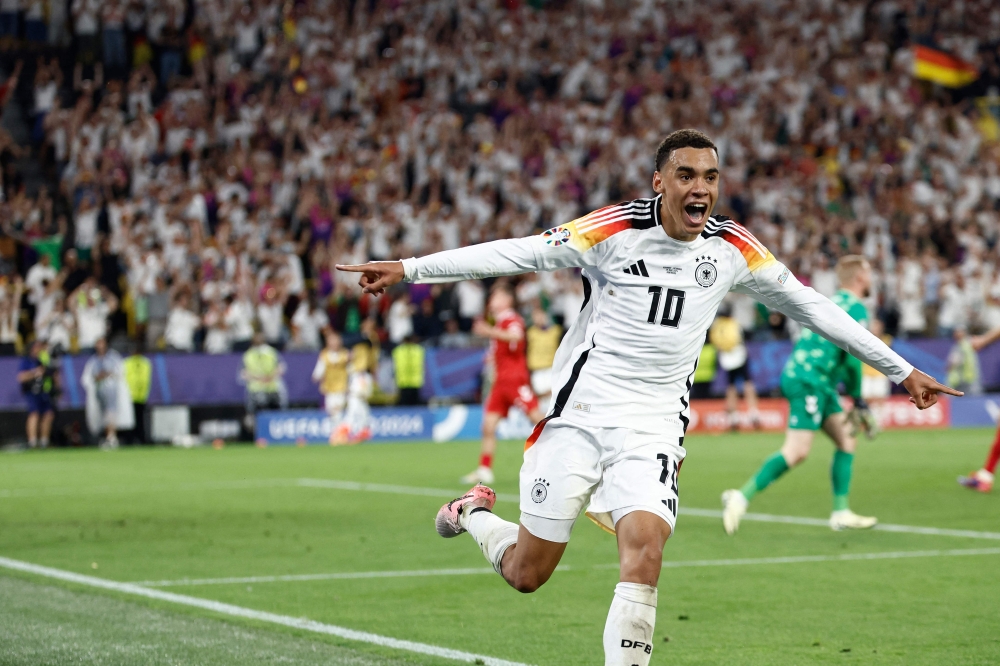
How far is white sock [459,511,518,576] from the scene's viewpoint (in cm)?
639

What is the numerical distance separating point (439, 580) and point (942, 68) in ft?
103

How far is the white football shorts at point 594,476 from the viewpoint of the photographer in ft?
18.9

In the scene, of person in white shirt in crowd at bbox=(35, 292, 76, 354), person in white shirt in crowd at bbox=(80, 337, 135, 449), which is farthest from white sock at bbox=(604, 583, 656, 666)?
person in white shirt in crowd at bbox=(35, 292, 76, 354)

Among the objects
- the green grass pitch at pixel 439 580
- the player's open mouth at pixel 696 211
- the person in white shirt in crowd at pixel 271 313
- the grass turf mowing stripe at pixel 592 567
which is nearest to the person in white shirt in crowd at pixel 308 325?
the person in white shirt in crowd at pixel 271 313

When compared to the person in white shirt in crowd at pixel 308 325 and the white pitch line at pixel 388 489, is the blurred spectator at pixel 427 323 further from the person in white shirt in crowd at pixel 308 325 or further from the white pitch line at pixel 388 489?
the white pitch line at pixel 388 489

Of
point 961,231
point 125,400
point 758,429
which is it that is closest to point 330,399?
point 125,400

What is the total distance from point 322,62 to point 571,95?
19.7 ft

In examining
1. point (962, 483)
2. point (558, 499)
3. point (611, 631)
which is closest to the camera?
point (611, 631)

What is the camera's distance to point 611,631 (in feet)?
17.9

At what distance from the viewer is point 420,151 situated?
29609 mm

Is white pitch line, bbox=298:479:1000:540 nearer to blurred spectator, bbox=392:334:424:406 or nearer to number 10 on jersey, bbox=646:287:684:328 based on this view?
number 10 on jersey, bbox=646:287:684:328

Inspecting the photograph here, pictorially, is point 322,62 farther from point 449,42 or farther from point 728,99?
point 728,99

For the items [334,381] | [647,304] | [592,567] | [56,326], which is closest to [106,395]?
[56,326]

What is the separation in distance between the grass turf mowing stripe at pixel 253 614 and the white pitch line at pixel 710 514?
6101 mm
